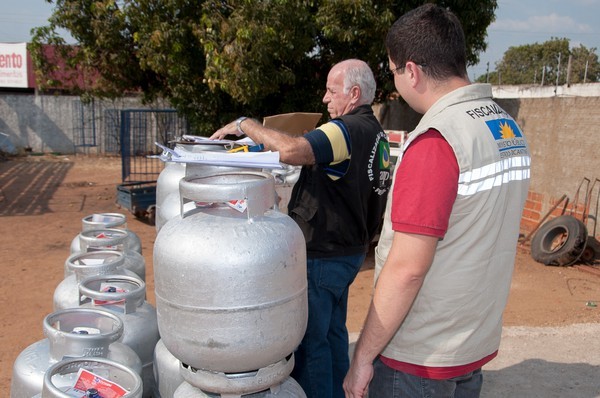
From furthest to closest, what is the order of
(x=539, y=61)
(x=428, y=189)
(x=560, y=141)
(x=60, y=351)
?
(x=539, y=61) < (x=560, y=141) < (x=60, y=351) < (x=428, y=189)

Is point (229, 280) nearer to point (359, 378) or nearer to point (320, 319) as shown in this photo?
point (359, 378)

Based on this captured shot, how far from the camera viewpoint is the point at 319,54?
902 centimetres

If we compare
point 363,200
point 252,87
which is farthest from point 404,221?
point 252,87

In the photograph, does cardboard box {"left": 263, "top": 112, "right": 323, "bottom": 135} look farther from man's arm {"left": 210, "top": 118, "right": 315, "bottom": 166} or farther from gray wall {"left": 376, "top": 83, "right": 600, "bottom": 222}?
gray wall {"left": 376, "top": 83, "right": 600, "bottom": 222}

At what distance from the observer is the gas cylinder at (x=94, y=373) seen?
1.83 m

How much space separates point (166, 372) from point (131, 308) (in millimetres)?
375

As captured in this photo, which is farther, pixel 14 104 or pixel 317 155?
pixel 14 104

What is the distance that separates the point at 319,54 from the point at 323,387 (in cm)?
700

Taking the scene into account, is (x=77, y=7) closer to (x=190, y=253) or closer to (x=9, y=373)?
(x=9, y=373)

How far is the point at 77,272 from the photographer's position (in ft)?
9.29

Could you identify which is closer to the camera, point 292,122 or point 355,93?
point 355,93

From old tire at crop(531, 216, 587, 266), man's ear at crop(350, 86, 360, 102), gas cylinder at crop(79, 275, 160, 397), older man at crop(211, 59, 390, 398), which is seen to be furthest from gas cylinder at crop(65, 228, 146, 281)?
old tire at crop(531, 216, 587, 266)

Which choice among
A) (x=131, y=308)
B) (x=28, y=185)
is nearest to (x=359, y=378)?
(x=131, y=308)

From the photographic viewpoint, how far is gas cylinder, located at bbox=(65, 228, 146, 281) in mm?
3253
